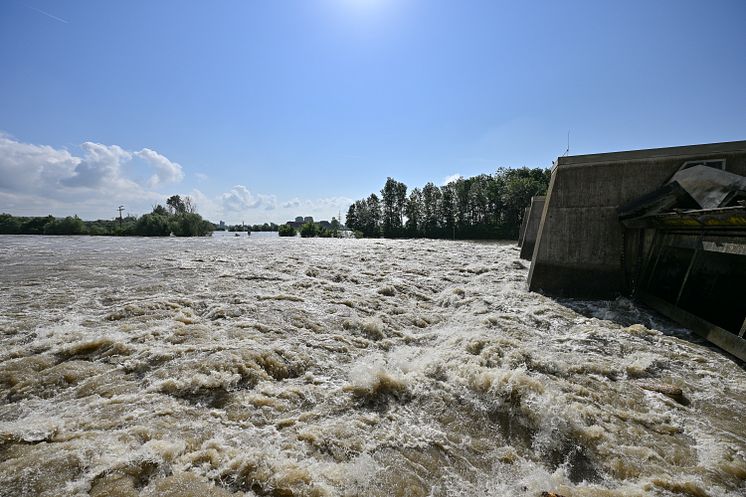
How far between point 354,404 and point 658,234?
10629 mm

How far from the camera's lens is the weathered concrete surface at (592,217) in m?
10.2

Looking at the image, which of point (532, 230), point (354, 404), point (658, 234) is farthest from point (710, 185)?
point (532, 230)

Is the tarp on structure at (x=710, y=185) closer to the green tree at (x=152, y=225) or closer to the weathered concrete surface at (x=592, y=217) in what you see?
the weathered concrete surface at (x=592, y=217)

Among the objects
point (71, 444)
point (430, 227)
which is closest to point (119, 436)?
point (71, 444)

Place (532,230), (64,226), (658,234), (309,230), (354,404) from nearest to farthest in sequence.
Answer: (354,404), (658,234), (532,230), (64,226), (309,230)

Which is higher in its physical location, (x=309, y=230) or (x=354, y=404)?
(x=309, y=230)

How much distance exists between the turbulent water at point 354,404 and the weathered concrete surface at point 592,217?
2.18 m

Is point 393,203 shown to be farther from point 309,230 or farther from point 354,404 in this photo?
point 354,404

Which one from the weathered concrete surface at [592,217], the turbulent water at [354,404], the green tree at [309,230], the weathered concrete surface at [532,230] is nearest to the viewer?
the turbulent water at [354,404]

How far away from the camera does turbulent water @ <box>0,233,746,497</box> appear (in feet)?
10.6

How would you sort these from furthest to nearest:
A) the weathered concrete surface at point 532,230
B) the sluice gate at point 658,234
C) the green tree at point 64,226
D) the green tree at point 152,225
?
1. the green tree at point 152,225
2. the green tree at point 64,226
3. the weathered concrete surface at point 532,230
4. the sluice gate at point 658,234

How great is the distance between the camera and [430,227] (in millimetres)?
73688

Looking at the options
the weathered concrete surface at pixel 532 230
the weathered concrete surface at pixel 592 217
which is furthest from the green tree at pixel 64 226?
the weathered concrete surface at pixel 592 217

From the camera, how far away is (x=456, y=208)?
7288cm
